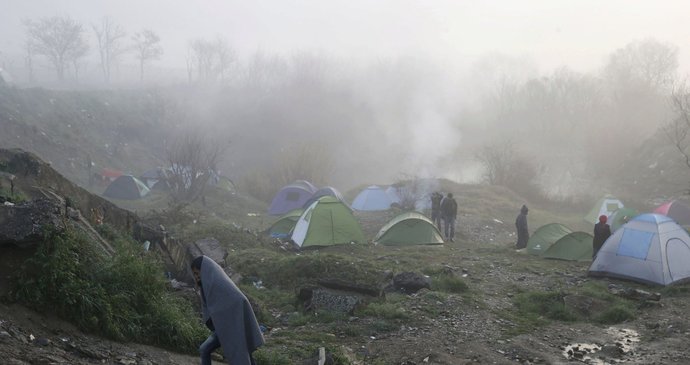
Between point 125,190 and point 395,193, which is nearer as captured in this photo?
point 395,193

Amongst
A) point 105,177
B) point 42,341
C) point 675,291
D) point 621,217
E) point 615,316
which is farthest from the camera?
point 105,177

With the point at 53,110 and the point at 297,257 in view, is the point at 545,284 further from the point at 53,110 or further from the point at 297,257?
the point at 53,110

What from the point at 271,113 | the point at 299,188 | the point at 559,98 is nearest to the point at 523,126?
the point at 559,98

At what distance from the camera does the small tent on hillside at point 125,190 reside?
25.3 meters

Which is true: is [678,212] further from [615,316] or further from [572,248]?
[615,316]

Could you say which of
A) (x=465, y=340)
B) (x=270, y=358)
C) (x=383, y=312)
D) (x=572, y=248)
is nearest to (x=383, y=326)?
(x=383, y=312)

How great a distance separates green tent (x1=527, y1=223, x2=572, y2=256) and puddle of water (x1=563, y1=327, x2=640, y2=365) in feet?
19.9

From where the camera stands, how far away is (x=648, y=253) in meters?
9.91

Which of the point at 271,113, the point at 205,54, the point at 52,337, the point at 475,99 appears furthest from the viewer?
the point at 205,54

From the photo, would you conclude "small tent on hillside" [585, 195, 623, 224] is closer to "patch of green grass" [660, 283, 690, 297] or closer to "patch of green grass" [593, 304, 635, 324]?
"patch of green grass" [660, 283, 690, 297]

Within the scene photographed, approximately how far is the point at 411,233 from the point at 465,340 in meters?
8.02

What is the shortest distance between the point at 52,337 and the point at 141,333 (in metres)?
0.88

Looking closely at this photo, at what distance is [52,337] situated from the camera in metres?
4.59

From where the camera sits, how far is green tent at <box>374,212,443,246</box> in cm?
1486
